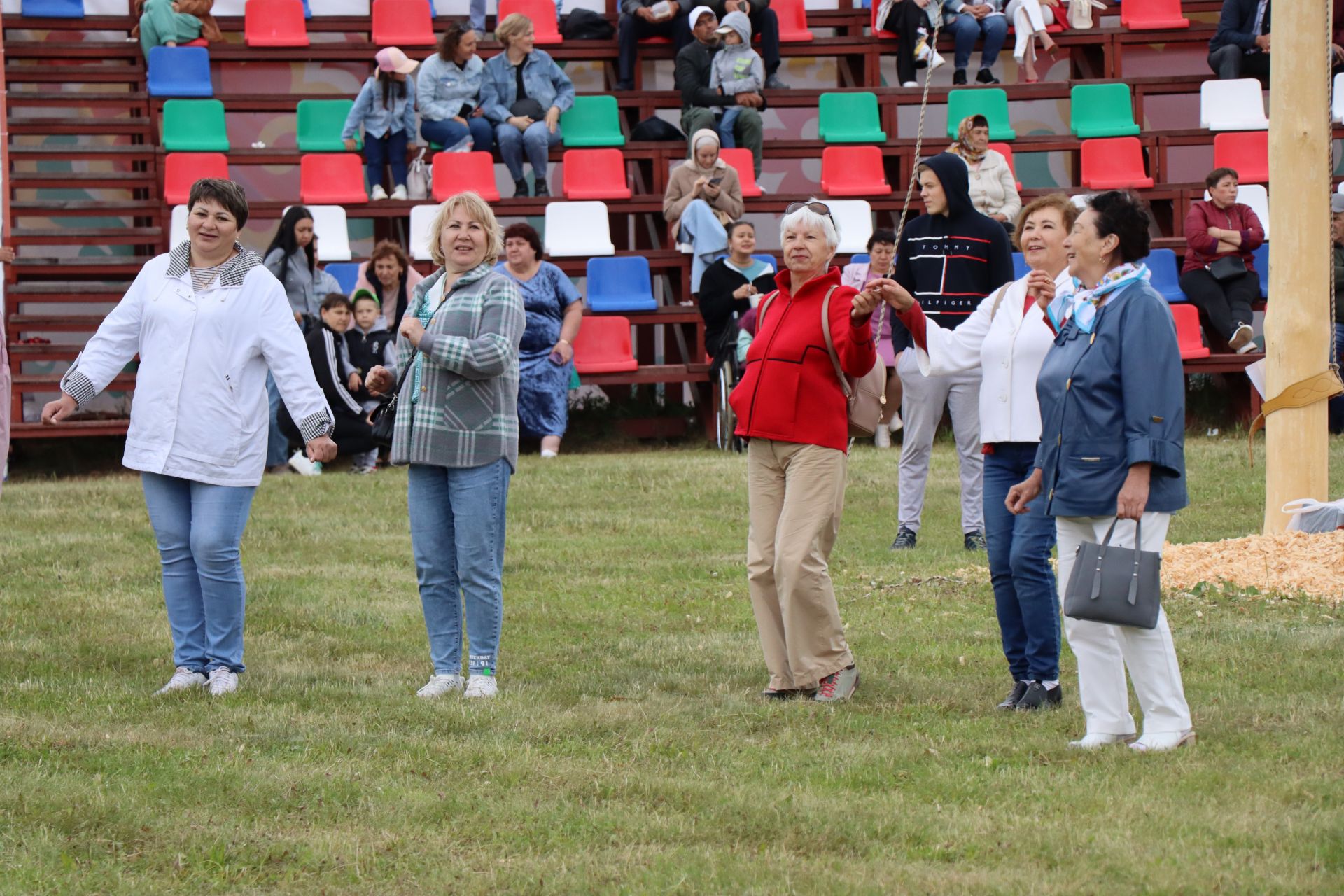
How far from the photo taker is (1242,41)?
663 inches

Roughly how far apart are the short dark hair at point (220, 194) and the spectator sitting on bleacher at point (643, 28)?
1068 centimetres

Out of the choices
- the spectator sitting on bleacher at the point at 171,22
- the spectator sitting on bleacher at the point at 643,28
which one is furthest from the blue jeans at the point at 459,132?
the spectator sitting on bleacher at the point at 171,22

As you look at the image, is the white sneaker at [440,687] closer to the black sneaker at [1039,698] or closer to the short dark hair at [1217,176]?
the black sneaker at [1039,698]

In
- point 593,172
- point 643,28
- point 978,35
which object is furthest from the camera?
point 978,35

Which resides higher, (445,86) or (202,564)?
(445,86)

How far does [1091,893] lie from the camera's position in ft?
12.7

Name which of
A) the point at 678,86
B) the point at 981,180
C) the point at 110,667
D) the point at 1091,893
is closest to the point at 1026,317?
the point at 1091,893

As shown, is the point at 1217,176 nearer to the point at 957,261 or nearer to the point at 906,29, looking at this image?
the point at 906,29

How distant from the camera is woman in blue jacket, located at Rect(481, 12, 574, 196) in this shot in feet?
51.3

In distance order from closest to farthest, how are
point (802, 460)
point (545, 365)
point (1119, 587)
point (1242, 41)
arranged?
point (1119, 587)
point (802, 460)
point (545, 365)
point (1242, 41)

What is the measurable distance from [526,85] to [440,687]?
10579 mm

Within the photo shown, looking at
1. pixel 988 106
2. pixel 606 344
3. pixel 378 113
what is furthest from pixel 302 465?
pixel 988 106

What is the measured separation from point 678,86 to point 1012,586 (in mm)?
11204

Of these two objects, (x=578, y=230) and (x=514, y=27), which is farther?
(x=514, y=27)
